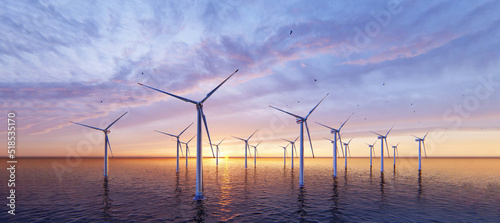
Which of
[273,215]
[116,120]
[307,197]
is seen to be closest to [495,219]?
[307,197]

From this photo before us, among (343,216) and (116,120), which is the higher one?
(116,120)

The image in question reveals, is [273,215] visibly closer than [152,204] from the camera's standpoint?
Yes

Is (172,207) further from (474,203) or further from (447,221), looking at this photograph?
(474,203)

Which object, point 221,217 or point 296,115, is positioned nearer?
point 221,217

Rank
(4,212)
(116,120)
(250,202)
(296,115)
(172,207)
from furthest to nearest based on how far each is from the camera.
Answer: (116,120)
(296,115)
(250,202)
(172,207)
(4,212)

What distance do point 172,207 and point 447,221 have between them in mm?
51164

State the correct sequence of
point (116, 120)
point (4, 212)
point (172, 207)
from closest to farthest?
point (4, 212) → point (172, 207) → point (116, 120)

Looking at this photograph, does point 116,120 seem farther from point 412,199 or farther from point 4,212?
point 412,199

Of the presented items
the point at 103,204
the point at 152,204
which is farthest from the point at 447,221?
the point at 103,204

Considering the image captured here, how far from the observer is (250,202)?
55781 mm

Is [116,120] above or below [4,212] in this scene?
above

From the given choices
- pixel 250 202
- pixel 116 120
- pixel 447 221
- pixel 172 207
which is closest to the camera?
pixel 447 221

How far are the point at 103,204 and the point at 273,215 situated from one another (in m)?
37.9

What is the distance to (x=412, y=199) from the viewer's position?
60250mm
